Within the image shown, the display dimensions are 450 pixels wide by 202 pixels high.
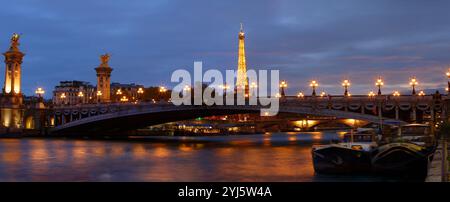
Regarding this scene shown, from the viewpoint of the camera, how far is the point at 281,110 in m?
54.0

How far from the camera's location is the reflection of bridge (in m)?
45.8

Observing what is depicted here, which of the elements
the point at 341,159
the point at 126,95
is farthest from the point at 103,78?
the point at 341,159

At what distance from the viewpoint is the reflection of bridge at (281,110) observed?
45750 millimetres

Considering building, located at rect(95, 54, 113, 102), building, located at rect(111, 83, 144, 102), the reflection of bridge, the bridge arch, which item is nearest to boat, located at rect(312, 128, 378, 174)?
the reflection of bridge

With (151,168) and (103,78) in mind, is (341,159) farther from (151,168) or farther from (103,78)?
(103,78)

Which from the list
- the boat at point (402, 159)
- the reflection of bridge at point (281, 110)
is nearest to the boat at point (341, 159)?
the boat at point (402, 159)

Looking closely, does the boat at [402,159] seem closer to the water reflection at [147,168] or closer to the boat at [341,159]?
the boat at [341,159]

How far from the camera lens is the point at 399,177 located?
2473 centimetres

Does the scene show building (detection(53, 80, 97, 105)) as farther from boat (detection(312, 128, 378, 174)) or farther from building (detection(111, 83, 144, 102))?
boat (detection(312, 128, 378, 174))
